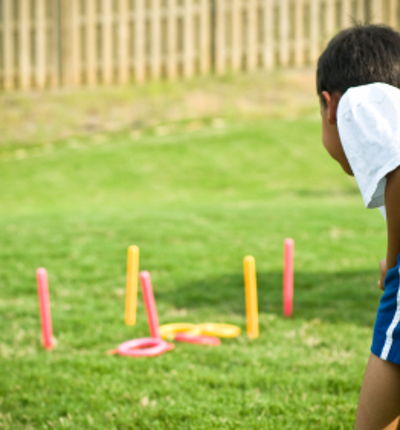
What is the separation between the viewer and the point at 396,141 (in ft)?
5.41

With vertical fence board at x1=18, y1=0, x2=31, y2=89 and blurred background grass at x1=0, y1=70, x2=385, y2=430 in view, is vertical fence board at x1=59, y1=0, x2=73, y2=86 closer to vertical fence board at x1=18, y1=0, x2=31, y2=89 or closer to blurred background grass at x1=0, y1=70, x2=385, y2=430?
vertical fence board at x1=18, y1=0, x2=31, y2=89

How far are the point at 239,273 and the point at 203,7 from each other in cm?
1637

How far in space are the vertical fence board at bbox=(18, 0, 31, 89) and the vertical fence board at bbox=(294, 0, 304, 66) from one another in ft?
33.2

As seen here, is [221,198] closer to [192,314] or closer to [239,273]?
[239,273]

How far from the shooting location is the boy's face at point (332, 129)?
194 centimetres

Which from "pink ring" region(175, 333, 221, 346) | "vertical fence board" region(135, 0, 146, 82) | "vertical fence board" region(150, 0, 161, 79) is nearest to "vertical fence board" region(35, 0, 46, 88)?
"vertical fence board" region(135, 0, 146, 82)

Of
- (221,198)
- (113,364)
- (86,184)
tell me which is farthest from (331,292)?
(86,184)

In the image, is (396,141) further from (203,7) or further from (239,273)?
(203,7)

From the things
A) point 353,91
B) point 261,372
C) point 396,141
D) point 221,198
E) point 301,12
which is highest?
point 301,12

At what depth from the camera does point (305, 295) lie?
211 inches

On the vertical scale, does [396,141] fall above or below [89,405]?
above

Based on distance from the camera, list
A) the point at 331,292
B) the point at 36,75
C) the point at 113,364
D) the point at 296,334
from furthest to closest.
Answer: the point at 36,75 < the point at 331,292 < the point at 296,334 < the point at 113,364

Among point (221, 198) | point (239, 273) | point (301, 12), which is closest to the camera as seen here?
point (239, 273)

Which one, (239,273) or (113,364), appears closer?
(113,364)
